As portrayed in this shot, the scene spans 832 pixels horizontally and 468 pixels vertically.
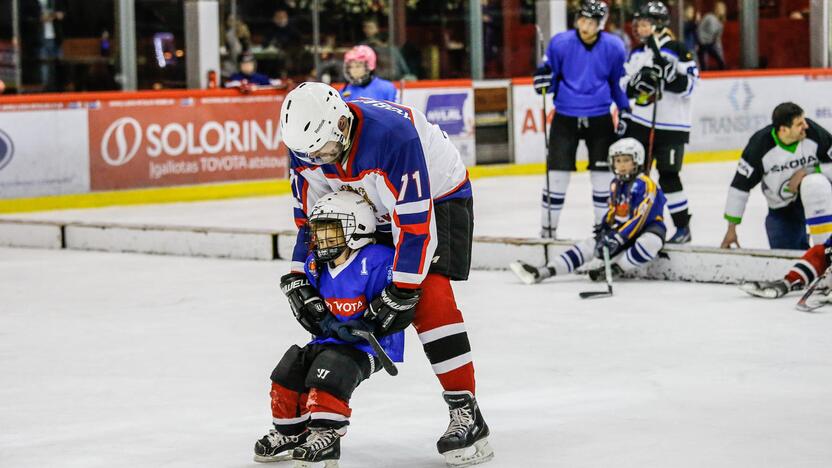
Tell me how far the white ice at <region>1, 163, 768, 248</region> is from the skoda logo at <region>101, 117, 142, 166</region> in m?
0.42

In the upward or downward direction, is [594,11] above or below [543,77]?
above

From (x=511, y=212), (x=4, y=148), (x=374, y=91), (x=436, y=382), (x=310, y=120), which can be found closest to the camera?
(x=310, y=120)

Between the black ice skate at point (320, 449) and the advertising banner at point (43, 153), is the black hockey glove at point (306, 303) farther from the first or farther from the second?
the advertising banner at point (43, 153)

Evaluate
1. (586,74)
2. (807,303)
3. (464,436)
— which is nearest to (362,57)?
(586,74)

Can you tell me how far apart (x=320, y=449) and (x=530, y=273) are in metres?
3.49

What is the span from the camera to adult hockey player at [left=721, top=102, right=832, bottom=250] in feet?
21.2

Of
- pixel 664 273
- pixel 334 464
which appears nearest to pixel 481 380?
pixel 334 464

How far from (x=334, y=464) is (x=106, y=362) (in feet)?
6.13

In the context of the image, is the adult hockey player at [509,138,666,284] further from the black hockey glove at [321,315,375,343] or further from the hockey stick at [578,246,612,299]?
the black hockey glove at [321,315,375,343]

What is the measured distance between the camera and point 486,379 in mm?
4750

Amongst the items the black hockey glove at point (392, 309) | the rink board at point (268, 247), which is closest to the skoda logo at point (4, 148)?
the rink board at point (268, 247)

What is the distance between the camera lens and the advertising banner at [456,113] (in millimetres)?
13258

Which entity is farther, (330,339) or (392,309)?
(330,339)

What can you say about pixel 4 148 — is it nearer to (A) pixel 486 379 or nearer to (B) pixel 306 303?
(A) pixel 486 379
